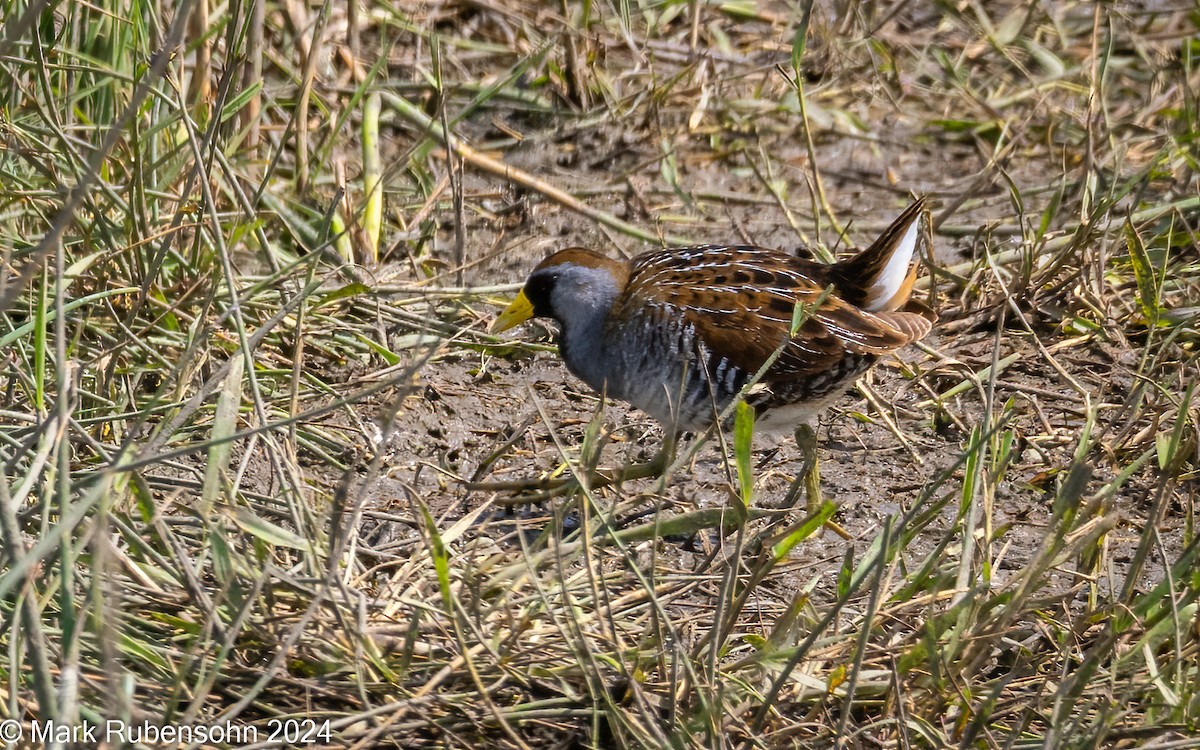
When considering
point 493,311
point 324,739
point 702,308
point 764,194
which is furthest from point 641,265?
point 324,739

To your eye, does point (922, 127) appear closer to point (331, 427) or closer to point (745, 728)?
point (331, 427)

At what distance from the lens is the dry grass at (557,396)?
2664mm

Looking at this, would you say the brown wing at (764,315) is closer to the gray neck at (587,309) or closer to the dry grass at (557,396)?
the gray neck at (587,309)

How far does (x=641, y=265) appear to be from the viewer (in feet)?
13.7

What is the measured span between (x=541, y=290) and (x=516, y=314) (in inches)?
4.9

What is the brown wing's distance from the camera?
379 cm

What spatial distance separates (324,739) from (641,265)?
194 cm

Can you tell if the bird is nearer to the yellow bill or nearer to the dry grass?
the yellow bill

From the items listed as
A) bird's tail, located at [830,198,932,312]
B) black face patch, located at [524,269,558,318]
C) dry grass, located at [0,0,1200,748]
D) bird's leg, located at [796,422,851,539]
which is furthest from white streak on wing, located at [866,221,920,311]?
black face patch, located at [524,269,558,318]

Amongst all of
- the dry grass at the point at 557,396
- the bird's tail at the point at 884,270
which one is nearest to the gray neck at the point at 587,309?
the dry grass at the point at 557,396

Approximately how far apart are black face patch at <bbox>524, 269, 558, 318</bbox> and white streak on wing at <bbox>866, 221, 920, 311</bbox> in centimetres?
97

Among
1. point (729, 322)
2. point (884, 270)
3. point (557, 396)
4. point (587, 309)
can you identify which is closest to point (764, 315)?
point (729, 322)

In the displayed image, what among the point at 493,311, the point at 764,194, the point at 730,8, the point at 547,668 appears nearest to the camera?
the point at 547,668

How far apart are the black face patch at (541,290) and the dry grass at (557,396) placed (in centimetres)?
33
